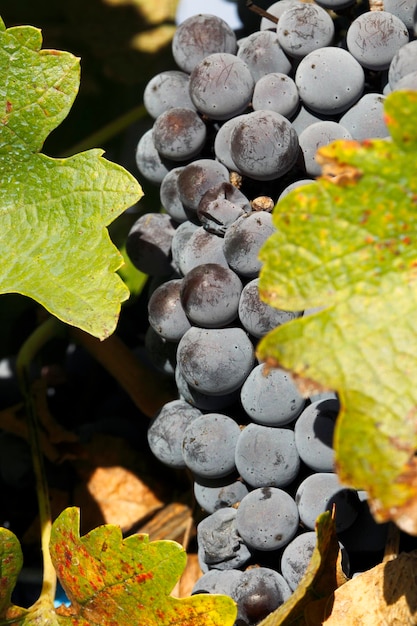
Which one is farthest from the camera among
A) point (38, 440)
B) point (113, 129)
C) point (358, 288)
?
point (113, 129)

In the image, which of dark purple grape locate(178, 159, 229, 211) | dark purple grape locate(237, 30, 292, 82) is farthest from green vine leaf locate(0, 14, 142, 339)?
dark purple grape locate(237, 30, 292, 82)

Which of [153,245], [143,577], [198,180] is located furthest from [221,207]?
[143,577]

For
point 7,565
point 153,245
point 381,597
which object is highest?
point 153,245

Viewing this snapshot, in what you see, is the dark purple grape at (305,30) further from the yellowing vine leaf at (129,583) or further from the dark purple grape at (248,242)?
the yellowing vine leaf at (129,583)

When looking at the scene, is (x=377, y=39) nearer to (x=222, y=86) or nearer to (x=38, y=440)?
(x=222, y=86)

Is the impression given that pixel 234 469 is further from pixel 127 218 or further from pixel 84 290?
pixel 127 218
